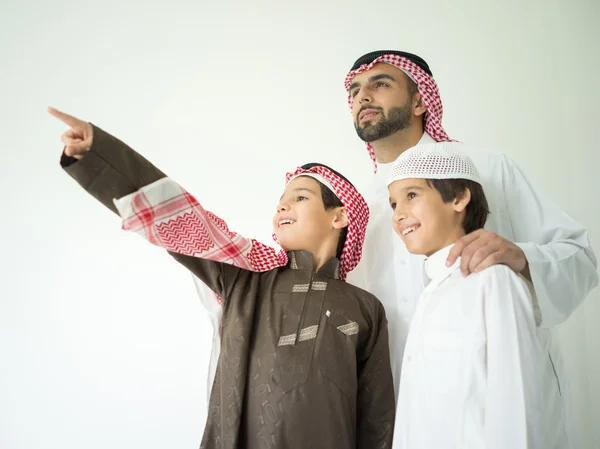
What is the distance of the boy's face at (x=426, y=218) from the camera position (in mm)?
1565

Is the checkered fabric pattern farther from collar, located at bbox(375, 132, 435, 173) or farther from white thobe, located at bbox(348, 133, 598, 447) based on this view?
collar, located at bbox(375, 132, 435, 173)

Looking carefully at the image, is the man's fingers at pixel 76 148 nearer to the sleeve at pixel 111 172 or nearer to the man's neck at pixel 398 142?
the sleeve at pixel 111 172

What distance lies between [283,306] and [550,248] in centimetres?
79

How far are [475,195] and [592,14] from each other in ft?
5.47

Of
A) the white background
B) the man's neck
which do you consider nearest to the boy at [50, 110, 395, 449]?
the man's neck

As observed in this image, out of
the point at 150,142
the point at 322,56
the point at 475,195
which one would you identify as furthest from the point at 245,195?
the point at 475,195

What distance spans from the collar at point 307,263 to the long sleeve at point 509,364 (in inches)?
24.4

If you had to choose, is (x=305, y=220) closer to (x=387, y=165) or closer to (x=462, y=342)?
(x=387, y=165)

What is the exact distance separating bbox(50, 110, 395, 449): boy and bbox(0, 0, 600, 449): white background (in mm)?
935

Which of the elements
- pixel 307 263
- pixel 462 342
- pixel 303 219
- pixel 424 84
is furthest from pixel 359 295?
pixel 424 84

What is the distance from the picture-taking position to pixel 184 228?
155cm

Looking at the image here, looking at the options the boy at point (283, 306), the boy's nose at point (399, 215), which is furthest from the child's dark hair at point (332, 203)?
the boy's nose at point (399, 215)

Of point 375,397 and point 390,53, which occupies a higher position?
point 390,53

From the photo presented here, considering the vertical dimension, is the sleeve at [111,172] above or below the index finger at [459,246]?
above
